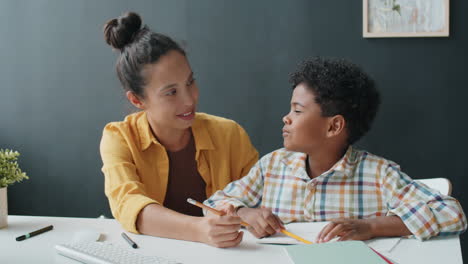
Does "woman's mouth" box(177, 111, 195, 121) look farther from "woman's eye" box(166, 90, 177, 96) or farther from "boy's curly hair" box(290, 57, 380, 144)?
"boy's curly hair" box(290, 57, 380, 144)

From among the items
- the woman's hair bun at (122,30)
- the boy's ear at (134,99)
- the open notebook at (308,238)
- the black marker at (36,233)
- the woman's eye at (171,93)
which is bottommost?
the open notebook at (308,238)

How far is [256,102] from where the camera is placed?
238 cm

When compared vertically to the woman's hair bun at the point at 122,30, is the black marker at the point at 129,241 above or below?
below

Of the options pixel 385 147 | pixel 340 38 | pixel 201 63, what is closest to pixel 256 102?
pixel 201 63

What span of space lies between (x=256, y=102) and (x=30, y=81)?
1253 millimetres

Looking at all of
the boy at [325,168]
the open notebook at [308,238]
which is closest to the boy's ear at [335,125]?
the boy at [325,168]

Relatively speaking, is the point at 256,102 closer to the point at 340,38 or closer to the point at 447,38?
the point at 340,38

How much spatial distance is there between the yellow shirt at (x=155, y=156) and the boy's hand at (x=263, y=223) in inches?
14.3

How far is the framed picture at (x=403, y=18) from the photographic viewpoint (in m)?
2.18

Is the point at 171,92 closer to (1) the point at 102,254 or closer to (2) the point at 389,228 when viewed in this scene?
(1) the point at 102,254

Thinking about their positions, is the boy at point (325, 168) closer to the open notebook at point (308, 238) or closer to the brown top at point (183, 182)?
the open notebook at point (308, 238)

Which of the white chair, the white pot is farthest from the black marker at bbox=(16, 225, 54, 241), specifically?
the white chair

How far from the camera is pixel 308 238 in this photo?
4.01 ft

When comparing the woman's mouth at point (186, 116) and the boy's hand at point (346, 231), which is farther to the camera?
the woman's mouth at point (186, 116)
